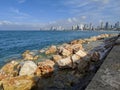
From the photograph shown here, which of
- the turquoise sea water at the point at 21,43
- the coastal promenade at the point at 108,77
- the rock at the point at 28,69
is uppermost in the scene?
the coastal promenade at the point at 108,77

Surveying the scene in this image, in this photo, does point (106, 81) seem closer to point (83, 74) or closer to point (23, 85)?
point (23, 85)

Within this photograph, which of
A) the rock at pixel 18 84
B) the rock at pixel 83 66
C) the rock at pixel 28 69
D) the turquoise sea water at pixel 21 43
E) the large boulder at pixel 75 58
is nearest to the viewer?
the rock at pixel 18 84

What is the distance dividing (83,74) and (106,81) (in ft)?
17.5

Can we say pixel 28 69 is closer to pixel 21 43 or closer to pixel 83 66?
pixel 83 66

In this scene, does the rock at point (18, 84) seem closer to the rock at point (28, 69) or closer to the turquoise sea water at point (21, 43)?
the rock at point (28, 69)

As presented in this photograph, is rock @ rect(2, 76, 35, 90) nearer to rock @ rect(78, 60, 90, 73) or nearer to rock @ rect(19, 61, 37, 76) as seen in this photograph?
rock @ rect(19, 61, 37, 76)

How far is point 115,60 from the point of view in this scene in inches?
186

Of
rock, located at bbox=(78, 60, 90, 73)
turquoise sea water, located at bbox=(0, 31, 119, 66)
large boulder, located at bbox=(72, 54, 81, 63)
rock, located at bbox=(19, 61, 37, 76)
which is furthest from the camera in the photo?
turquoise sea water, located at bbox=(0, 31, 119, 66)

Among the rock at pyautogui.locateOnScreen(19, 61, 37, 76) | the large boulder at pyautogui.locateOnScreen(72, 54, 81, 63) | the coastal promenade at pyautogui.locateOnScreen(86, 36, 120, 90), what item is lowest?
the rock at pyautogui.locateOnScreen(19, 61, 37, 76)

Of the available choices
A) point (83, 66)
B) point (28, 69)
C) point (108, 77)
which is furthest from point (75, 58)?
point (108, 77)

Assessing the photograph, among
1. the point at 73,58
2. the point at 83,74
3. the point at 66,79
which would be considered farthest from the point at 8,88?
the point at 73,58

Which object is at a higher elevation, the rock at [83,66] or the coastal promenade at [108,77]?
the coastal promenade at [108,77]

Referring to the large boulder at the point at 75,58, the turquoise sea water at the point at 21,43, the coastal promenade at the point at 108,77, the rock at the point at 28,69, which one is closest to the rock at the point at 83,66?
the large boulder at the point at 75,58

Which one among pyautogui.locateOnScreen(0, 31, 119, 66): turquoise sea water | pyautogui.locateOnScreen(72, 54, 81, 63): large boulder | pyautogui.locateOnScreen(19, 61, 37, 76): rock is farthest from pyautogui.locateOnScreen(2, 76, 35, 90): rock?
pyautogui.locateOnScreen(0, 31, 119, 66): turquoise sea water
